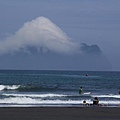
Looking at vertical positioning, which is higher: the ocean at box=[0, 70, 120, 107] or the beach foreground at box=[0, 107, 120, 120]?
the ocean at box=[0, 70, 120, 107]

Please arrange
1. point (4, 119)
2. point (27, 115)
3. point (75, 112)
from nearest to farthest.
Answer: point (4, 119), point (27, 115), point (75, 112)

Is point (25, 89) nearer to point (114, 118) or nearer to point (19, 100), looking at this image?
point (19, 100)

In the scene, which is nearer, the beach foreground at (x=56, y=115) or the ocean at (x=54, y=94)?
the beach foreground at (x=56, y=115)

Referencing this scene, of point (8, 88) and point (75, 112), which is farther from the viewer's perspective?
point (8, 88)

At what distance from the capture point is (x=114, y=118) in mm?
30016

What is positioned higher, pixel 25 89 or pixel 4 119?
pixel 25 89

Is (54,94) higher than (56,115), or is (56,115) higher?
(54,94)

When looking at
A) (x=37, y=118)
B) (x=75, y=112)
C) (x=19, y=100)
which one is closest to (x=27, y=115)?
(x=37, y=118)

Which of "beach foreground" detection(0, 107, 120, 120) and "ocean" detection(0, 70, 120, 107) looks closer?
"beach foreground" detection(0, 107, 120, 120)

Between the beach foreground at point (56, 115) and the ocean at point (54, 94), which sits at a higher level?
the ocean at point (54, 94)

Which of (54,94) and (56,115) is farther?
(54,94)

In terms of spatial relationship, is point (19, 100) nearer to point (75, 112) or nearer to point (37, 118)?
point (75, 112)

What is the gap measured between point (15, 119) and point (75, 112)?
19.2 feet

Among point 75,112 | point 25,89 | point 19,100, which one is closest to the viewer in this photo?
point 75,112
